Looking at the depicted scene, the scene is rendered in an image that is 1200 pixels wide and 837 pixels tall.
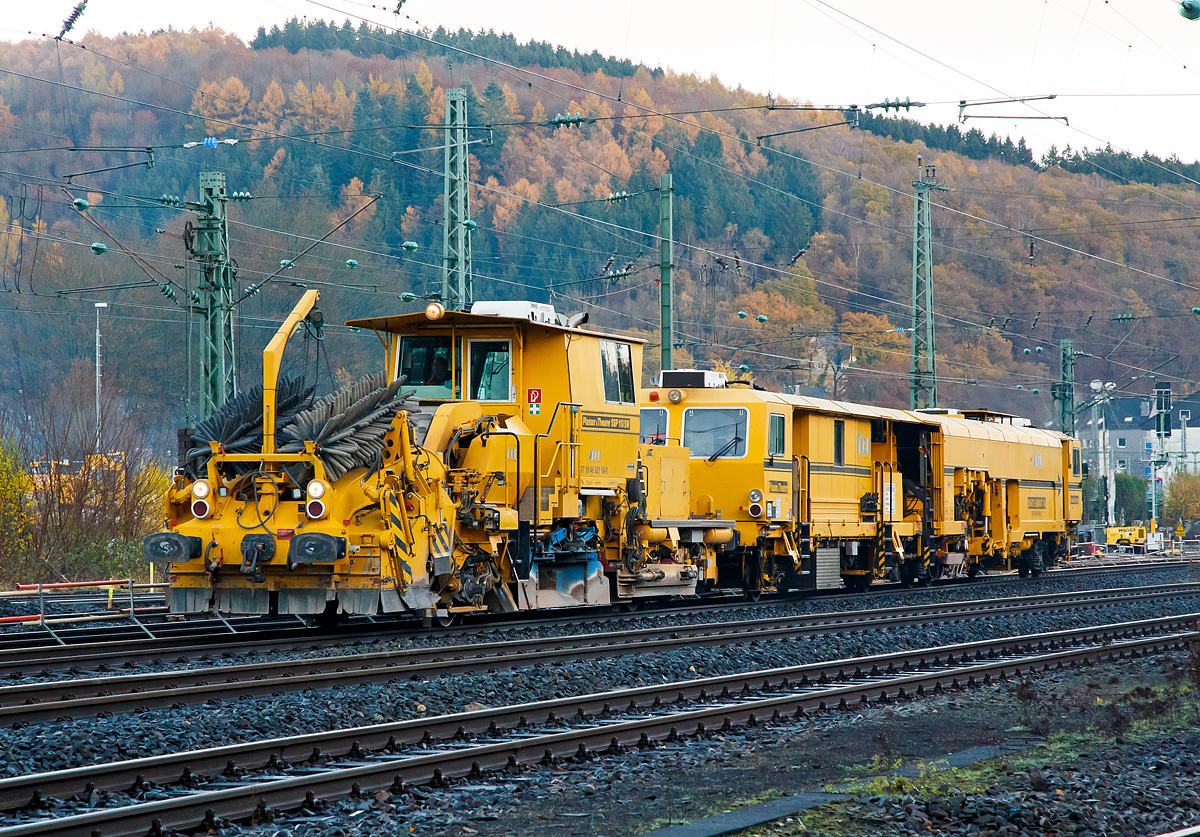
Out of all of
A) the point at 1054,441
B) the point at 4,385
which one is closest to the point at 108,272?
the point at 4,385

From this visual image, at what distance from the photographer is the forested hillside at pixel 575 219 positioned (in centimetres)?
5853

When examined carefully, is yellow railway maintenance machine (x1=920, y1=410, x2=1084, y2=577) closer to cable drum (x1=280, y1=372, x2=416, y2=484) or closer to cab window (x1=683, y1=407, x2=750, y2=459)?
cab window (x1=683, y1=407, x2=750, y2=459)

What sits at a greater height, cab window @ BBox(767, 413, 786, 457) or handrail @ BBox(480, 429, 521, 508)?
cab window @ BBox(767, 413, 786, 457)

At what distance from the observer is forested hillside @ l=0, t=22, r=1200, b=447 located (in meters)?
58.5

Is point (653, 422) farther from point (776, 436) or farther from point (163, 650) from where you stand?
point (163, 650)

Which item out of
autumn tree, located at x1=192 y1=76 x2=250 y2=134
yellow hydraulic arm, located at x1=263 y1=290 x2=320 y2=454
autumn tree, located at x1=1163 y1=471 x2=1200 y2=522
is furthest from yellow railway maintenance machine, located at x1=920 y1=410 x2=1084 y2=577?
autumn tree, located at x1=192 y1=76 x2=250 y2=134

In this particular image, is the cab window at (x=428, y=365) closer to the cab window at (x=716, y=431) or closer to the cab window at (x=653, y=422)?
the cab window at (x=653, y=422)

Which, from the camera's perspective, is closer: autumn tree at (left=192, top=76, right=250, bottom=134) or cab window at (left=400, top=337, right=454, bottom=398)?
cab window at (left=400, top=337, right=454, bottom=398)

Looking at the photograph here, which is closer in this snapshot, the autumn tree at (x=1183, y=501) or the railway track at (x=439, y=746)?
the railway track at (x=439, y=746)

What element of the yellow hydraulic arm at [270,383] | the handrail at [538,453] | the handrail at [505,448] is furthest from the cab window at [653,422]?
the yellow hydraulic arm at [270,383]

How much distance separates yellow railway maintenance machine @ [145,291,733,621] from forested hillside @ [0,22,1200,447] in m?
40.2

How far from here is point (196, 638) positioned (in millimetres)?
13508

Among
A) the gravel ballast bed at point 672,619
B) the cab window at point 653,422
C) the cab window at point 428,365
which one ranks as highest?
the cab window at point 428,365

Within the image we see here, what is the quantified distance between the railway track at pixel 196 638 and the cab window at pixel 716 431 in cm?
400
